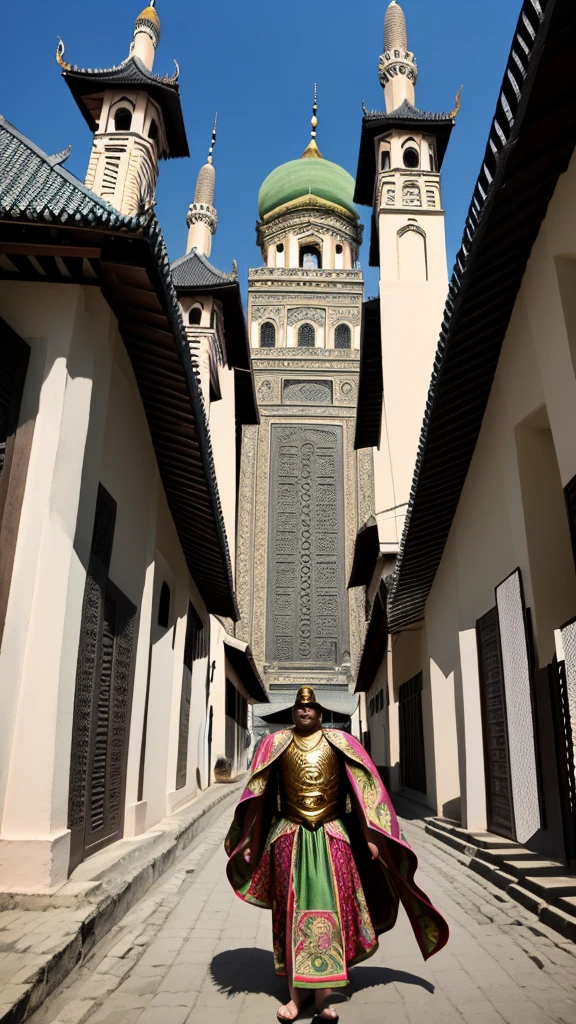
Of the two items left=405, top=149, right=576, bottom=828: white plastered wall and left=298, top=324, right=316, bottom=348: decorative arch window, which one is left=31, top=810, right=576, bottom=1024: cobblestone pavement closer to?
left=405, top=149, right=576, bottom=828: white plastered wall

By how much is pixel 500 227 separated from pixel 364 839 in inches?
135

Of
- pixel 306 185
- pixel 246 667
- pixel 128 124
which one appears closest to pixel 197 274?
pixel 128 124

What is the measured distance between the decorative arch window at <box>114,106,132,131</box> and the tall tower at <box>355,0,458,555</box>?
5.06 m

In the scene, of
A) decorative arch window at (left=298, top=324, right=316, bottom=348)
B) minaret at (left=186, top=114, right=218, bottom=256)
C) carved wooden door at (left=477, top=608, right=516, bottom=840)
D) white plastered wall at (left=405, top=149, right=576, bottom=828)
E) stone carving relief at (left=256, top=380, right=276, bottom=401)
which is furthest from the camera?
decorative arch window at (left=298, top=324, right=316, bottom=348)

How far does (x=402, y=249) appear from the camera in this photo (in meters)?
13.9

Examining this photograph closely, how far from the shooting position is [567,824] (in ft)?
16.2

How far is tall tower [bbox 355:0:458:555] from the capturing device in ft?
41.8

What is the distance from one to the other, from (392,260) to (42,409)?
10568 millimetres

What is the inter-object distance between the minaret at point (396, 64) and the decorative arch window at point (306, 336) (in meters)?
13.5

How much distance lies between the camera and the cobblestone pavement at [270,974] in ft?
9.85

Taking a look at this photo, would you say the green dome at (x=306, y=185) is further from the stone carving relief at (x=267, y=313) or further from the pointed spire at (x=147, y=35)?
the pointed spire at (x=147, y=35)

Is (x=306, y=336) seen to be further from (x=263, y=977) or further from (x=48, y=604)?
(x=263, y=977)

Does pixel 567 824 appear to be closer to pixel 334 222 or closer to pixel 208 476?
pixel 208 476

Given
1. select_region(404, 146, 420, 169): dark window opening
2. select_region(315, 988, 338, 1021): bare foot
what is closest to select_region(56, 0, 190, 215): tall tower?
select_region(404, 146, 420, 169): dark window opening
